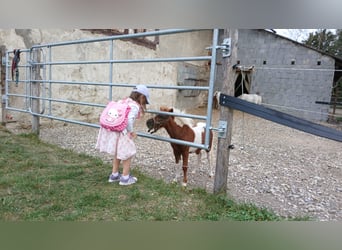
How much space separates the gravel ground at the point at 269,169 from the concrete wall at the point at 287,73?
507cm

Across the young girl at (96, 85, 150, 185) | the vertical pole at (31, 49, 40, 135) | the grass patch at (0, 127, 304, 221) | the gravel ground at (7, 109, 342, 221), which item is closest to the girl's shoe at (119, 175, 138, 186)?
the grass patch at (0, 127, 304, 221)

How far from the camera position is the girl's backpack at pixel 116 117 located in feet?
6.90

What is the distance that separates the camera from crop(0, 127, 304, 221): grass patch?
1.72 metres

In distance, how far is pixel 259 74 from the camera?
35.3 feet

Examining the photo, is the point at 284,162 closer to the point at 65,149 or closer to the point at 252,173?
the point at 252,173

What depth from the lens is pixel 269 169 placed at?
3.22m

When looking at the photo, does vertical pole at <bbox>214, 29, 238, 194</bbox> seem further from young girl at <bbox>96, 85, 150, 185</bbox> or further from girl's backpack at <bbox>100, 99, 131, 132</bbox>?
girl's backpack at <bbox>100, 99, 131, 132</bbox>

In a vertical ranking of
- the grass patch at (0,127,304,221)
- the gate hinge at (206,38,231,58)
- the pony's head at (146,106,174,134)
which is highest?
the gate hinge at (206,38,231,58)

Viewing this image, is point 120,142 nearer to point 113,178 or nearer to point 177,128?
point 113,178

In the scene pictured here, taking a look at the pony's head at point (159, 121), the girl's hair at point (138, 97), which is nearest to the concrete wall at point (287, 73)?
the pony's head at point (159, 121)

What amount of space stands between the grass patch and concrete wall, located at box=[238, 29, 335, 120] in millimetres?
8159
